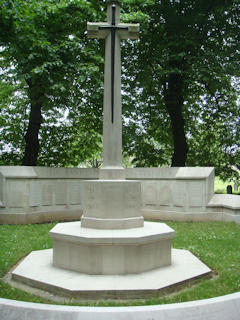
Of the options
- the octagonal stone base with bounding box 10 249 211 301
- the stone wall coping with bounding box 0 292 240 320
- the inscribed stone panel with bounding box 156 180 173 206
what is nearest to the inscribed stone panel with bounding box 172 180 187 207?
the inscribed stone panel with bounding box 156 180 173 206

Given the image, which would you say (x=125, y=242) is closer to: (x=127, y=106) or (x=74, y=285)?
(x=74, y=285)

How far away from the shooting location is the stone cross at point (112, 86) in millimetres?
6637

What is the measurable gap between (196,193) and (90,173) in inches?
176

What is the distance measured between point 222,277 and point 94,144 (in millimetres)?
13924

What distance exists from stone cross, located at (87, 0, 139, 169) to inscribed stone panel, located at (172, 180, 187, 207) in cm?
592

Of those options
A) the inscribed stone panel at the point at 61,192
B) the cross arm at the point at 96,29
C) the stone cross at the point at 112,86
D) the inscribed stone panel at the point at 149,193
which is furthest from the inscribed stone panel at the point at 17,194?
the cross arm at the point at 96,29

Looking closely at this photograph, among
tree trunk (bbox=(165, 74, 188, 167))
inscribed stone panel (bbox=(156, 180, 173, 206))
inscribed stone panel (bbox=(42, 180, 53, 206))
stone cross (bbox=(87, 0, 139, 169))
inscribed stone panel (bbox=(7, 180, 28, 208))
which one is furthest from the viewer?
tree trunk (bbox=(165, 74, 188, 167))

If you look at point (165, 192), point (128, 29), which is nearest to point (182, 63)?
point (165, 192)

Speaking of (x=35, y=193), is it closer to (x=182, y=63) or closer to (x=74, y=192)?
(x=74, y=192)

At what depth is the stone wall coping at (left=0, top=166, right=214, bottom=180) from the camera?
452 inches

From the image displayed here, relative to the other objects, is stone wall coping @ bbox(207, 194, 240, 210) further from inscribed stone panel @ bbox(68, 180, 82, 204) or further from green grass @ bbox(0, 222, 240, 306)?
inscribed stone panel @ bbox(68, 180, 82, 204)

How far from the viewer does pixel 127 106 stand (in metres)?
13.6

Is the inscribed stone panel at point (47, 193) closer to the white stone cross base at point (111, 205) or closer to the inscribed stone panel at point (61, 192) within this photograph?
the inscribed stone panel at point (61, 192)

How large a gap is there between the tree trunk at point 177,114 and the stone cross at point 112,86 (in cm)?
950
